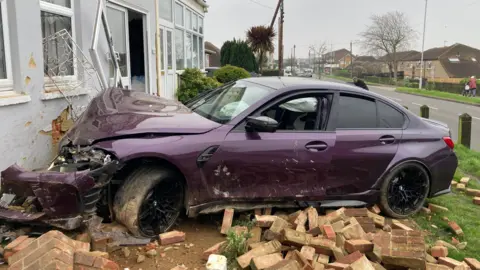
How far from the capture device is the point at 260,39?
2859cm

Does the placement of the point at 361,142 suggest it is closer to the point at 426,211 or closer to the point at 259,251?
the point at 426,211

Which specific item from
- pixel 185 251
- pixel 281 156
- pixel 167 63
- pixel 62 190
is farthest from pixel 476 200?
pixel 167 63

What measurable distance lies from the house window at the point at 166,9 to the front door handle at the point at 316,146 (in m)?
8.67

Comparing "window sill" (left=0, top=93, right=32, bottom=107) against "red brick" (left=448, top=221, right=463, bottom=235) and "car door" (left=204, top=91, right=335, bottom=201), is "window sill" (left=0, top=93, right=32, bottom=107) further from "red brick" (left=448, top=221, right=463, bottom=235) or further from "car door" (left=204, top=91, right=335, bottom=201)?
"red brick" (left=448, top=221, right=463, bottom=235)

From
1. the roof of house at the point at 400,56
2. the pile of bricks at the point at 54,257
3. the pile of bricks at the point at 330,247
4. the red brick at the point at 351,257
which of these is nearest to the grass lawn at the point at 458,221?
the pile of bricks at the point at 330,247

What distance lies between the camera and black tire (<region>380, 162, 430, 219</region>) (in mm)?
4824

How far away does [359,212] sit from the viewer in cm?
441

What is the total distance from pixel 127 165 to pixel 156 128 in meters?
0.43

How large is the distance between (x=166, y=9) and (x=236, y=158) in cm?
950

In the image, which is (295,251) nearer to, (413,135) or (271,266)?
(271,266)

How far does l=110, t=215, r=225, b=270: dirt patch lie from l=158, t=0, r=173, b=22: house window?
347 inches

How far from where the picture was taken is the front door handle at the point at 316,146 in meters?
4.40

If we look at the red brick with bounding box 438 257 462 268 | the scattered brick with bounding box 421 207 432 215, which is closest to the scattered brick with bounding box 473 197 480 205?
the scattered brick with bounding box 421 207 432 215

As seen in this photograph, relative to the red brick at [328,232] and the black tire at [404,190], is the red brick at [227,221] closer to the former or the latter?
the red brick at [328,232]
